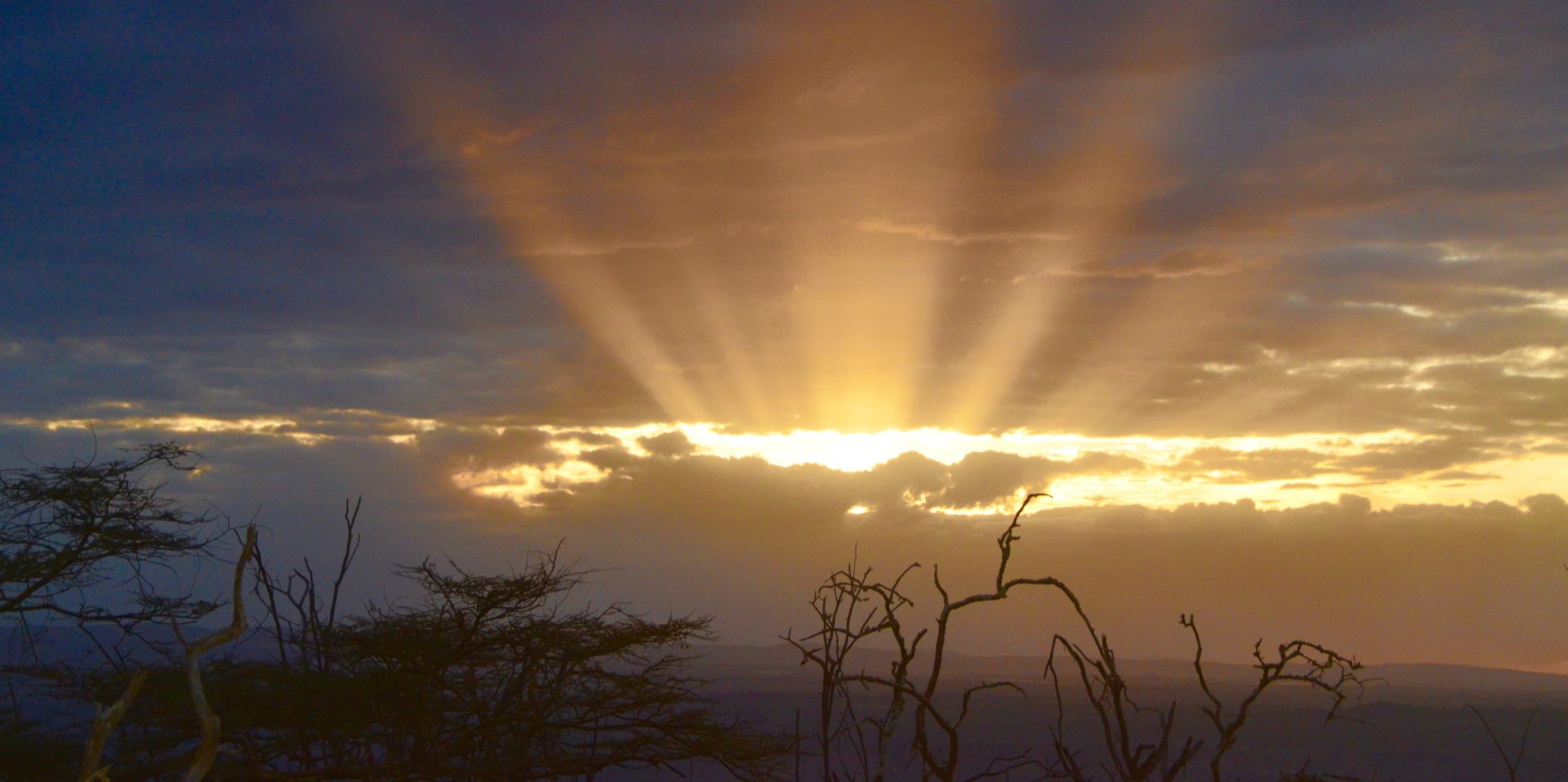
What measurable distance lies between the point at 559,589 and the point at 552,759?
2.43 metres

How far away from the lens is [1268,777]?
5850 cm

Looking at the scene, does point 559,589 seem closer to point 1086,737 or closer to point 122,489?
point 122,489

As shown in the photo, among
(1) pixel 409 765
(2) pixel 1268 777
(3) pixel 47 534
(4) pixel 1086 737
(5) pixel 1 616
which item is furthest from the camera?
(4) pixel 1086 737


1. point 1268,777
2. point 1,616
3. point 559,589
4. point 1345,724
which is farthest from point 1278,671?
point 1345,724

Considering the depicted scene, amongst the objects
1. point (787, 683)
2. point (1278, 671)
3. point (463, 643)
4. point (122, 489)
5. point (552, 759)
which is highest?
point (122, 489)

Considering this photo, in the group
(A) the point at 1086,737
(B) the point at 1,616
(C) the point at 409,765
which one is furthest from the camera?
(A) the point at 1086,737

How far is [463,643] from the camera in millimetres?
14297

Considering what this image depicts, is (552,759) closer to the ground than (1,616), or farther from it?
closer to the ground

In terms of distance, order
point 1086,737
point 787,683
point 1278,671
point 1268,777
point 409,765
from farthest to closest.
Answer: point 787,683, point 1086,737, point 1268,777, point 409,765, point 1278,671

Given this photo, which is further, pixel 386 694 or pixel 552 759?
pixel 386 694

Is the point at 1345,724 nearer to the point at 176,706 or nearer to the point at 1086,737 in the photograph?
the point at 1086,737

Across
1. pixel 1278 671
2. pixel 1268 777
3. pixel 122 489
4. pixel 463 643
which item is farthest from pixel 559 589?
pixel 1268 777

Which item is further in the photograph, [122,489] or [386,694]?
[122,489]

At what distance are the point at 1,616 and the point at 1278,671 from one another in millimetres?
17515
